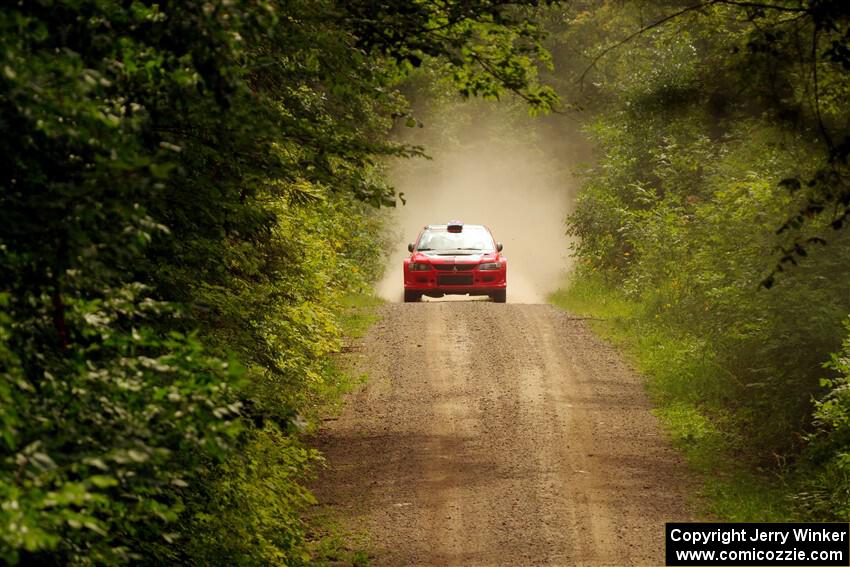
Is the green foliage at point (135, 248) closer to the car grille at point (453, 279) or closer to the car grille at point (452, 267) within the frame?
the car grille at point (452, 267)

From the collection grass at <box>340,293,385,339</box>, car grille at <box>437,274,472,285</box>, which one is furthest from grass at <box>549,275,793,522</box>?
grass at <box>340,293,385,339</box>

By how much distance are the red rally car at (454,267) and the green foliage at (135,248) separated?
627 inches

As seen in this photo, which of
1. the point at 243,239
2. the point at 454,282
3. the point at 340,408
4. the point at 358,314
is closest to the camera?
the point at 243,239

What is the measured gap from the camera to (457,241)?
25797 mm

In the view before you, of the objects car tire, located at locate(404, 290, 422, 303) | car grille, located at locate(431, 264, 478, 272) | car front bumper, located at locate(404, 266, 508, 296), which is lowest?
car tire, located at locate(404, 290, 422, 303)

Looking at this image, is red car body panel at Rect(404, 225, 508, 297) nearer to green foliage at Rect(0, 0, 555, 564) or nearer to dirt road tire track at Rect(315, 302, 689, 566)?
dirt road tire track at Rect(315, 302, 689, 566)

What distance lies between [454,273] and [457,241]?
1141 millimetres

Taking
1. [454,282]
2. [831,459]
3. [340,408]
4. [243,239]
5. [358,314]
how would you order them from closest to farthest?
[243,239]
[831,459]
[340,408]
[358,314]
[454,282]

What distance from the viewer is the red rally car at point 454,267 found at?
24969 mm

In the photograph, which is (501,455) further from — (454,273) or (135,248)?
(454,273)

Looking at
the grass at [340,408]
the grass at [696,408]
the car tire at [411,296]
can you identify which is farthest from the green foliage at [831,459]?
the car tire at [411,296]

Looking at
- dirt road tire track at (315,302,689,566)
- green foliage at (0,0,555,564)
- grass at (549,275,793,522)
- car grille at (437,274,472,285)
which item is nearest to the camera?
green foliage at (0,0,555,564)

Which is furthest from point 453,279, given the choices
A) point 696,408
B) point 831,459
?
point 831,459

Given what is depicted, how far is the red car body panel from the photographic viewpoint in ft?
81.8
